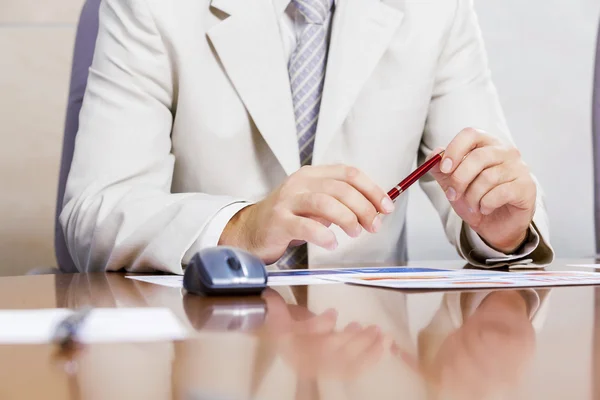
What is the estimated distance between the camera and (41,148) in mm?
2111

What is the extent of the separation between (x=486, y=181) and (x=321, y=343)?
24.9 inches

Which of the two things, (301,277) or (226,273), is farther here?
(301,277)

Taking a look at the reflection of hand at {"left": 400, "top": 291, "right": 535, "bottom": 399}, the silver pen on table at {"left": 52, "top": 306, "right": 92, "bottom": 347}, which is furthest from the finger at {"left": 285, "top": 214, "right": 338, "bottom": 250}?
the silver pen on table at {"left": 52, "top": 306, "right": 92, "bottom": 347}

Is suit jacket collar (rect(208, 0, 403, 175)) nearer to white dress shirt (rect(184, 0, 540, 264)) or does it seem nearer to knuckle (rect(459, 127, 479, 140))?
white dress shirt (rect(184, 0, 540, 264))

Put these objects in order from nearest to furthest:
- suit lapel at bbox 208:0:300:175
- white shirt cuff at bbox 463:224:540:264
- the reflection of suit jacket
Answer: the reflection of suit jacket
white shirt cuff at bbox 463:224:540:264
suit lapel at bbox 208:0:300:175

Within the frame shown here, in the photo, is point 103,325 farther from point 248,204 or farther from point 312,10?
point 312,10

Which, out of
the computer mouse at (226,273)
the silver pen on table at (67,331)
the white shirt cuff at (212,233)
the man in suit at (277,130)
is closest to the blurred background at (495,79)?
the man in suit at (277,130)

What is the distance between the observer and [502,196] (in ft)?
3.32

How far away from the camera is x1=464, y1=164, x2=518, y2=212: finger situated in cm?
100

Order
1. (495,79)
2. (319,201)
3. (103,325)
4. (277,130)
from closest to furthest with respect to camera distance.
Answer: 1. (103,325)
2. (319,201)
3. (277,130)
4. (495,79)

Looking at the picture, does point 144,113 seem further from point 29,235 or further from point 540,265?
point 29,235

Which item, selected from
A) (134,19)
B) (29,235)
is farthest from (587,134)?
(29,235)

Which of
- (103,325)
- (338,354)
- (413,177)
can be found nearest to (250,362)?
(338,354)

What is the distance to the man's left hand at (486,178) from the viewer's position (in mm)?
983
